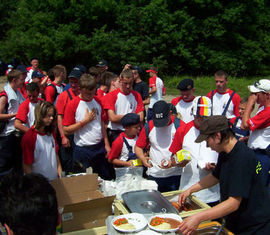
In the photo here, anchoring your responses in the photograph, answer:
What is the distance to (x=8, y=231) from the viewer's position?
139 centimetres

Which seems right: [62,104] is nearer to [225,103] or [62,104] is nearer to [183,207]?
[183,207]

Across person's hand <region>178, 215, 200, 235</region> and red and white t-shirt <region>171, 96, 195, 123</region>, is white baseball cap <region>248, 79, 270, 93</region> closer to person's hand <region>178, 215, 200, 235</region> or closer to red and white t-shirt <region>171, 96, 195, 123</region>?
red and white t-shirt <region>171, 96, 195, 123</region>

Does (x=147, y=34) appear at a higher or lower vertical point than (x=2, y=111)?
higher

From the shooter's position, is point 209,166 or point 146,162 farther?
point 146,162

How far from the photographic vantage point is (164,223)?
7.49 ft

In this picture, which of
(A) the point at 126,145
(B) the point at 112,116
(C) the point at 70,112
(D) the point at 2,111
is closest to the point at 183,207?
(A) the point at 126,145

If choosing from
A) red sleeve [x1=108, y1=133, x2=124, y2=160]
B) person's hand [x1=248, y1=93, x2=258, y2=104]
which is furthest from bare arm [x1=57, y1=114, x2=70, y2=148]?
person's hand [x1=248, y1=93, x2=258, y2=104]

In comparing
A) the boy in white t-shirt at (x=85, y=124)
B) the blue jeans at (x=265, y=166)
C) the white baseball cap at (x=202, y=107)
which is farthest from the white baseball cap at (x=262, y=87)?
the boy in white t-shirt at (x=85, y=124)

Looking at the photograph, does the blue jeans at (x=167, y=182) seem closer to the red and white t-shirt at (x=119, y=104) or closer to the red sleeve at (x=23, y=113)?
the red and white t-shirt at (x=119, y=104)

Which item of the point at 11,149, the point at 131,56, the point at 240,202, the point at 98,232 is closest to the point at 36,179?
the point at 98,232

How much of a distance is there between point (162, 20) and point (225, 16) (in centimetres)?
383

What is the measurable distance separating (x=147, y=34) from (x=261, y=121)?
15269 mm

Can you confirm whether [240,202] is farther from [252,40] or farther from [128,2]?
[252,40]

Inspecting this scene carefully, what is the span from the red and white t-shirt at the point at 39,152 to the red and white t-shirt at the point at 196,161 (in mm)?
1489
